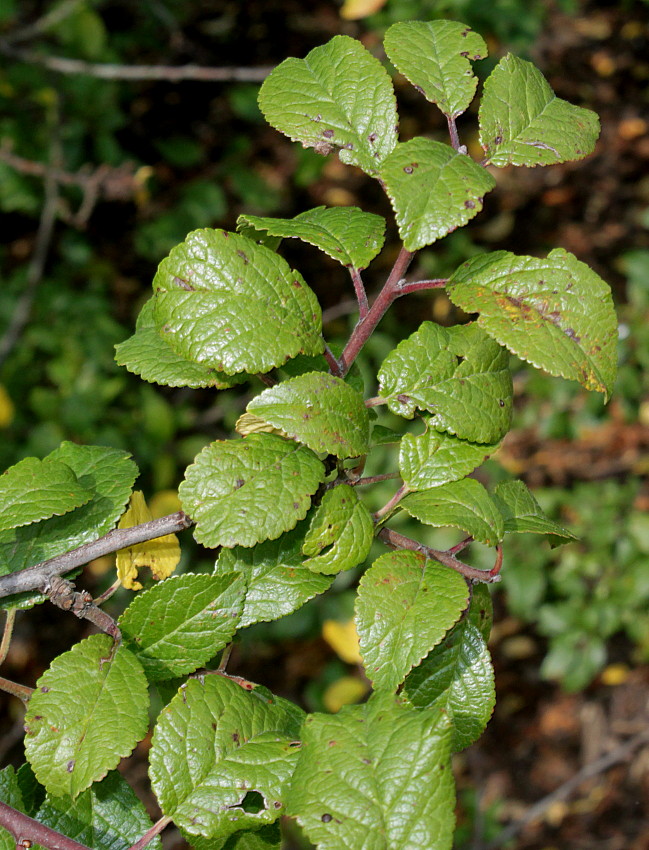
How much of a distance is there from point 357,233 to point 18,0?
9.56ft

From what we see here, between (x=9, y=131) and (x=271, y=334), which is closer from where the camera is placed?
(x=271, y=334)

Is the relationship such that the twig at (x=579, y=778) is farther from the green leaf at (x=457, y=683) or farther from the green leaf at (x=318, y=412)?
the green leaf at (x=318, y=412)

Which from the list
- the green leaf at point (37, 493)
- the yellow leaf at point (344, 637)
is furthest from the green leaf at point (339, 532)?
the yellow leaf at point (344, 637)

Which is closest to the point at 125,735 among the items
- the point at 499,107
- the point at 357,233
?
the point at 357,233

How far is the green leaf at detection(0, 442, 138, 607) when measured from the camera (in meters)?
0.92

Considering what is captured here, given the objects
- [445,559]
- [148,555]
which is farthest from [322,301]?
[445,559]

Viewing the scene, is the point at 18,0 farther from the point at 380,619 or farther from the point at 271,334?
the point at 380,619

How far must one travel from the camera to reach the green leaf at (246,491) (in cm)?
76

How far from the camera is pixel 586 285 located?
0.81m

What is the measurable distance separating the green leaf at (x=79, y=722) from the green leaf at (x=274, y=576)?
5.8 inches

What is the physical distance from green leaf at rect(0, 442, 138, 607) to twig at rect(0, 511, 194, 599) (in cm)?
4

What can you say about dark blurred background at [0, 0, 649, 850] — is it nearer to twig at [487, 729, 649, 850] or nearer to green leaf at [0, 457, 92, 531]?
twig at [487, 729, 649, 850]

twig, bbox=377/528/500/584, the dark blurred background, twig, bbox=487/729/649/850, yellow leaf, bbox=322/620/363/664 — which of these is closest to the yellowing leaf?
twig, bbox=377/528/500/584

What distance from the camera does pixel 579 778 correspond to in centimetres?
277
